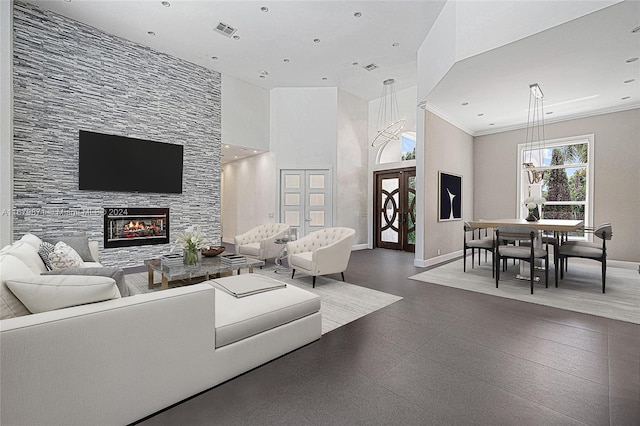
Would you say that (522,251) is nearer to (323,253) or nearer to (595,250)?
(595,250)

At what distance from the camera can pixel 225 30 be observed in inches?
199

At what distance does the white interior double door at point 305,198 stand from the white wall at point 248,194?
0.29 metres

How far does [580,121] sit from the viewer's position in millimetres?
6105

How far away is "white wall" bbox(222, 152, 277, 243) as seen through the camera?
7691 millimetres

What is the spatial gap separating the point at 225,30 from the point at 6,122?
3.50 metres

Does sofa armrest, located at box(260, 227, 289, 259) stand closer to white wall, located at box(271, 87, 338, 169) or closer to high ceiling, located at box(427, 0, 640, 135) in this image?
white wall, located at box(271, 87, 338, 169)

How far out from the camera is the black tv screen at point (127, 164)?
16.1ft

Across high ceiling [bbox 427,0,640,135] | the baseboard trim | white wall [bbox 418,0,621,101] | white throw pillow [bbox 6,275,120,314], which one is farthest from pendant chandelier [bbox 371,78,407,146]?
white throw pillow [bbox 6,275,120,314]

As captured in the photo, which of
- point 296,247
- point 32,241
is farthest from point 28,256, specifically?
point 296,247

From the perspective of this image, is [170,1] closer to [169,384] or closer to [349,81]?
[349,81]

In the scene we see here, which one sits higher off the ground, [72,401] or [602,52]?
[602,52]

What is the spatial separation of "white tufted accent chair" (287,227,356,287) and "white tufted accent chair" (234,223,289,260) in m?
0.96

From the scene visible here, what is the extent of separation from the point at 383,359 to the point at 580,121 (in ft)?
23.5

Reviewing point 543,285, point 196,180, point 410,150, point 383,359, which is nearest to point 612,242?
point 543,285
